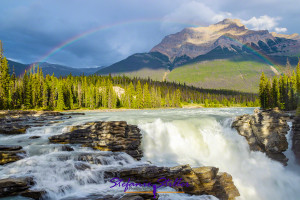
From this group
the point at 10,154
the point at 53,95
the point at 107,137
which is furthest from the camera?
the point at 53,95

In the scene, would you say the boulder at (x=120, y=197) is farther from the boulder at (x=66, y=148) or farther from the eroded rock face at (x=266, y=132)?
the eroded rock face at (x=266, y=132)

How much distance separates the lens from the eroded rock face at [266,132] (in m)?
24.5

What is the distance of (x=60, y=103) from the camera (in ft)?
288

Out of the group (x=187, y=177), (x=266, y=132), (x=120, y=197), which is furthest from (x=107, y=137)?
(x=266, y=132)

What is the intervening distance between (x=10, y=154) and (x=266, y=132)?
28.6 m

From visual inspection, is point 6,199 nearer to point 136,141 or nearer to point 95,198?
point 95,198

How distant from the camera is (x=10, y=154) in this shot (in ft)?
52.1

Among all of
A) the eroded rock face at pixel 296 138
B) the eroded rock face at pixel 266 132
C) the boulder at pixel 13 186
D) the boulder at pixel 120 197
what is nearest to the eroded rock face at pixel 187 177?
the boulder at pixel 120 197

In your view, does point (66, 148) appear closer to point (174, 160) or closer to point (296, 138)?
point (174, 160)

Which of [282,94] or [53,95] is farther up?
[53,95]

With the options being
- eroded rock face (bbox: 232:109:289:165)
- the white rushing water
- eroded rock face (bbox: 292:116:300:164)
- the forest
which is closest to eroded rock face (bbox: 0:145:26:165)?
the white rushing water

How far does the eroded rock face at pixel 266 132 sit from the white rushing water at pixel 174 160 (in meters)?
0.87

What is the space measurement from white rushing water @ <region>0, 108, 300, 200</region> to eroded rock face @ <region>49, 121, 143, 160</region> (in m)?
1.23

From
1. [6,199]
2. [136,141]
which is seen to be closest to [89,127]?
[136,141]
